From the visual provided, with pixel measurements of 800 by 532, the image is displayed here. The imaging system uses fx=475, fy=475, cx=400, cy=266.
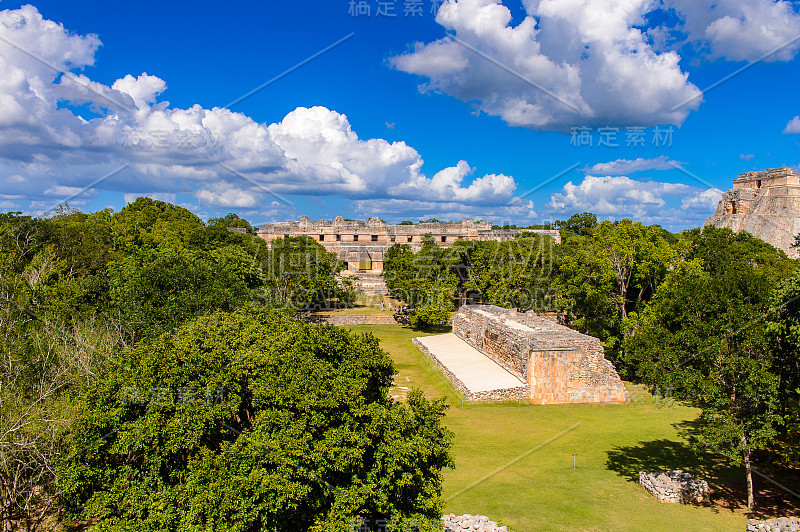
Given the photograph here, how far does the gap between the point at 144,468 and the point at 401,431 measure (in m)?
5.29

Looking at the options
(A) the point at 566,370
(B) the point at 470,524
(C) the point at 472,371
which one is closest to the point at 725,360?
(B) the point at 470,524

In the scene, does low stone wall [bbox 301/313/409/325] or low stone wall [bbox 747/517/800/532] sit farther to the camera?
low stone wall [bbox 301/313/409/325]

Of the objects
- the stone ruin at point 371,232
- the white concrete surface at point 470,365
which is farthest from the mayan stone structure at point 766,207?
the white concrete surface at point 470,365

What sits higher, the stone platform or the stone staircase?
the stone staircase

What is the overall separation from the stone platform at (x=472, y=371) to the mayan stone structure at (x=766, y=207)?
29.8m

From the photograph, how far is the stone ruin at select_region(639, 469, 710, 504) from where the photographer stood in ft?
40.4

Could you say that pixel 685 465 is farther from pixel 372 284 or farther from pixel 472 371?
pixel 372 284

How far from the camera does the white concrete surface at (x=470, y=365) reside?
20.8 metres

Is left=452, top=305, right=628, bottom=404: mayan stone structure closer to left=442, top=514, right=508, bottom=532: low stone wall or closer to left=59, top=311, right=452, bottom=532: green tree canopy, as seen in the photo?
left=442, top=514, right=508, bottom=532: low stone wall

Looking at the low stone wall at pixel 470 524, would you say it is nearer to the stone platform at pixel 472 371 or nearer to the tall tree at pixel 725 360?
the tall tree at pixel 725 360

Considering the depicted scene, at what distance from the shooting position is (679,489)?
40.7 ft

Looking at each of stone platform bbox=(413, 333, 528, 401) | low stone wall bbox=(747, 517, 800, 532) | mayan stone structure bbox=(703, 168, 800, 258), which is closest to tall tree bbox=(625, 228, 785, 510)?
low stone wall bbox=(747, 517, 800, 532)

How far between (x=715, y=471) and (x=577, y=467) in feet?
13.0

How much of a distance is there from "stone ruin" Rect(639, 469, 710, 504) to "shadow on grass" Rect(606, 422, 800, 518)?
0.35 metres
